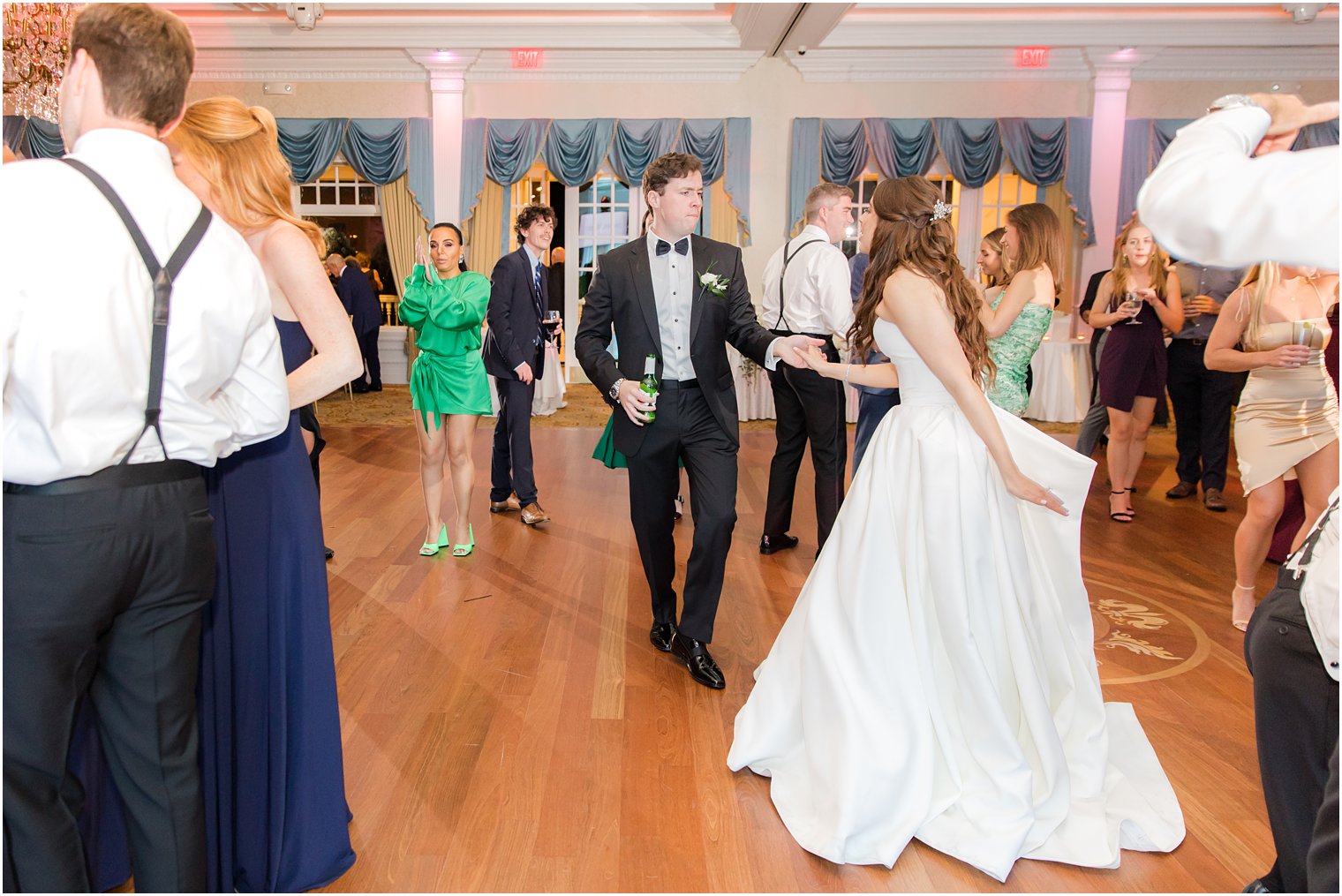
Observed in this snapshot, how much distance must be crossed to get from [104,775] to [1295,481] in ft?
17.6

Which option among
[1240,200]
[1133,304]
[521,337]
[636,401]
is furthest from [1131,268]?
[1240,200]

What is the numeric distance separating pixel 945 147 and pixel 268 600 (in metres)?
9.48

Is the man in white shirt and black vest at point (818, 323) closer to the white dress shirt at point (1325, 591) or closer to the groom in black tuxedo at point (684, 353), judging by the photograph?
the groom in black tuxedo at point (684, 353)

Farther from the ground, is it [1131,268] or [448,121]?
[448,121]

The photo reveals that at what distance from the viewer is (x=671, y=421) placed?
3279 millimetres

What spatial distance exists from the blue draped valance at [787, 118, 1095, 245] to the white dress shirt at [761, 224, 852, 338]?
571 centimetres

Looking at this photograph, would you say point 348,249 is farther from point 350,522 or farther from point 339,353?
point 339,353

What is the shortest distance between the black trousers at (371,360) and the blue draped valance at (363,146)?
1567mm

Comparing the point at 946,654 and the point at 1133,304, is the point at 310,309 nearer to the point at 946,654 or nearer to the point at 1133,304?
the point at 946,654

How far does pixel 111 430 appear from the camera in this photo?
4.75 feet

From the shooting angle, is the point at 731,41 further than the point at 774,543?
Yes

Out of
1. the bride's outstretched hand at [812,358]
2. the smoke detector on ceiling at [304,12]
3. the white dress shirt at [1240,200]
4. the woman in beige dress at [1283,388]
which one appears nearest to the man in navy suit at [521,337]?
the bride's outstretched hand at [812,358]

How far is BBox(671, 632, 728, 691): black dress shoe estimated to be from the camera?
3.26 m

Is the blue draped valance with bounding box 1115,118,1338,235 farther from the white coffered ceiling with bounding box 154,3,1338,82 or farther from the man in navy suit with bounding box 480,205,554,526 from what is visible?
the man in navy suit with bounding box 480,205,554,526
